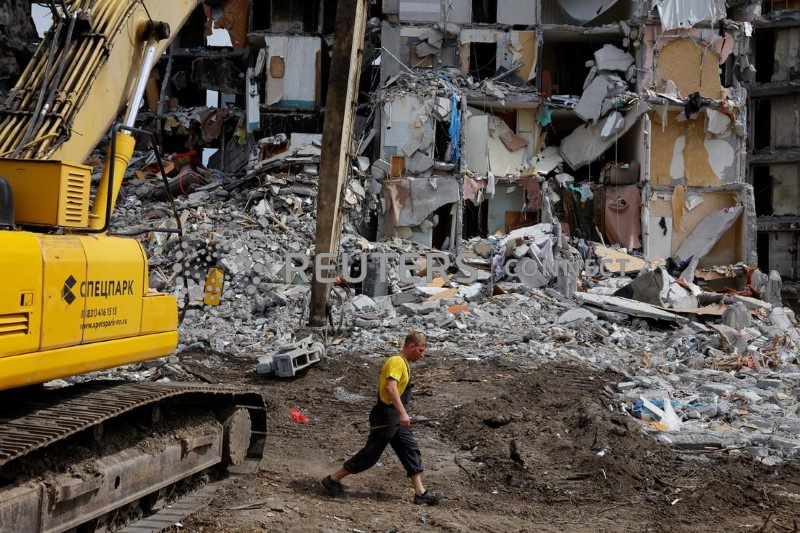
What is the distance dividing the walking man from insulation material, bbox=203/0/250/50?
98.4 ft

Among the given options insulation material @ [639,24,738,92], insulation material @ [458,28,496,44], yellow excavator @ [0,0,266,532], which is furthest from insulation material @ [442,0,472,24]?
yellow excavator @ [0,0,266,532]

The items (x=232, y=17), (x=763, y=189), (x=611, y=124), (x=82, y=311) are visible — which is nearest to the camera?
(x=82, y=311)

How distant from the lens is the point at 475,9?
100ft

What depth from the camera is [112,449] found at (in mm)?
5250

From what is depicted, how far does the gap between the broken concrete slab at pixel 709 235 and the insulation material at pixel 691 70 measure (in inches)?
152

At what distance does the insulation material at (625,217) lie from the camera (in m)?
27.5

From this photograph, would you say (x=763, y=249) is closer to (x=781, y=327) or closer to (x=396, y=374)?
(x=781, y=327)

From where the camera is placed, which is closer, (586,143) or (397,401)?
(397,401)

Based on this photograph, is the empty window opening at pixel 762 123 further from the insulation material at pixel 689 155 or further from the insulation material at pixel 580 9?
the insulation material at pixel 580 9

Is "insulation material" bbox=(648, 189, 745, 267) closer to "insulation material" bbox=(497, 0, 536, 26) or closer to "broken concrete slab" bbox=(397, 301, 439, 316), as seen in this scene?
"insulation material" bbox=(497, 0, 536, 26)

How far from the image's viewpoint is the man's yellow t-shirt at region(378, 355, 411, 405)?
20.1ft

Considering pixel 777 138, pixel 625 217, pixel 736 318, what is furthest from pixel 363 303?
pixel 777 138

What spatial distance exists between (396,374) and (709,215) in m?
24.5

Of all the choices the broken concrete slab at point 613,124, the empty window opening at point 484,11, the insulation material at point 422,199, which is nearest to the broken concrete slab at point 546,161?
the broken concrete slab at point 613,124
